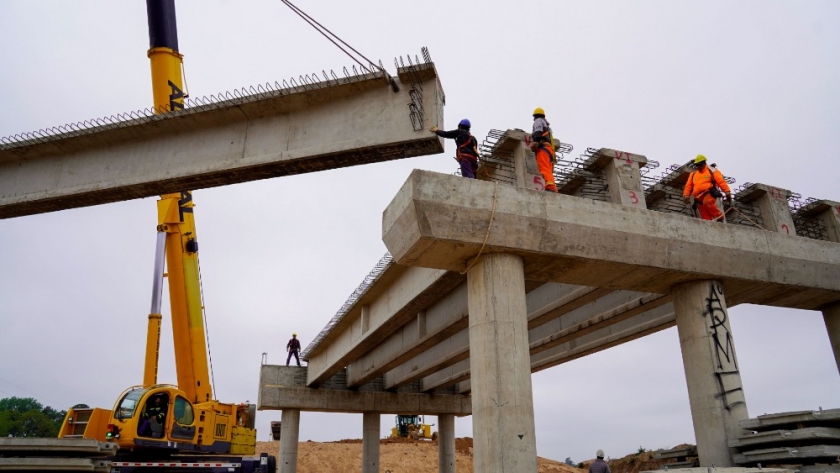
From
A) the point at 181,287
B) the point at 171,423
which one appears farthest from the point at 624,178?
the point at 181,287

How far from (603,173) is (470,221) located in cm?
437

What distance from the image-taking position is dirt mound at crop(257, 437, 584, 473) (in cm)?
3819

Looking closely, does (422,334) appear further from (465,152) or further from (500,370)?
(500,370)

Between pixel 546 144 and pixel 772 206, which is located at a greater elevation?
pixel 772 206

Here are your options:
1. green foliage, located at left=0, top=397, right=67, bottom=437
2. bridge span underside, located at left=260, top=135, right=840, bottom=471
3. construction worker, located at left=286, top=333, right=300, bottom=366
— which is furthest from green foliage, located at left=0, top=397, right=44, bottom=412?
bridge span underside, located at left=260, top=135, right=840, bottom=471

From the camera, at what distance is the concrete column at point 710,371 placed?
10.0m

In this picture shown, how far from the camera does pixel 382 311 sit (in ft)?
56.1

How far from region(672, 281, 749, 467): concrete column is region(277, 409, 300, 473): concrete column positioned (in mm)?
18659

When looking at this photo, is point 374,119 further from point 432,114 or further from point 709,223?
point 709,223

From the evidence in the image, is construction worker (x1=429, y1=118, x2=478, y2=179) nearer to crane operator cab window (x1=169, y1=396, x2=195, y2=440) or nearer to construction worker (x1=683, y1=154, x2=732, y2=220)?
construction worker (x1=683, y1=154, x2=732, y2=220)

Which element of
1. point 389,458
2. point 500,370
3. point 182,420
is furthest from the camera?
point 389,458

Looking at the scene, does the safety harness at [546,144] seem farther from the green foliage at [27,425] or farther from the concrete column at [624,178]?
the green foliage at [27,425]

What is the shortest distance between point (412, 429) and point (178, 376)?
33604 mm

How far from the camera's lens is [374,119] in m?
10.7
